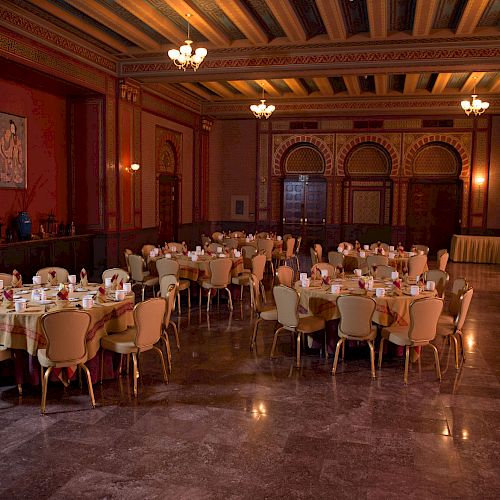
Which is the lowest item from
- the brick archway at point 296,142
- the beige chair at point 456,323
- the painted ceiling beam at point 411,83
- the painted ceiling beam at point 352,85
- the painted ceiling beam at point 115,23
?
the beige chair at point 456,323

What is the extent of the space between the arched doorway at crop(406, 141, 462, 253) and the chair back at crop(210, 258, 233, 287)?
31.8 ft

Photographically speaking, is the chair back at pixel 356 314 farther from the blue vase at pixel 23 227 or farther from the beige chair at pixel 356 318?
the blue vase at pixel 23 227

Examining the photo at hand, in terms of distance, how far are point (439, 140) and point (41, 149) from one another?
11.3 meters

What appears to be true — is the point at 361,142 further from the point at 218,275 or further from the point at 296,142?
the point at 218,275

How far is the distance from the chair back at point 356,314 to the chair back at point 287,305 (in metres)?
0.50

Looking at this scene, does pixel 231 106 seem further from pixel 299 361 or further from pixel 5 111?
pixel 299 361

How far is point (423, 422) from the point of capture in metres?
4.87

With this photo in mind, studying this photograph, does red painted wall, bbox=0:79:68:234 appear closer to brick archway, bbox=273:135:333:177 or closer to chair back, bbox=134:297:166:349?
chair back, bbox=134:297:166:349

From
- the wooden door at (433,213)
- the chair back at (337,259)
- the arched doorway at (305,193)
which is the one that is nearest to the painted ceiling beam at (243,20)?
the chair back at (337,259)

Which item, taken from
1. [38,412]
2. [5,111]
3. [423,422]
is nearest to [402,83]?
[5,111]

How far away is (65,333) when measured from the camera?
494cm

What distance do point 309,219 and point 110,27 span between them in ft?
32.0

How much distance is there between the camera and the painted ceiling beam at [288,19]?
336 inches

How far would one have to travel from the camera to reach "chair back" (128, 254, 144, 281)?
941cm
